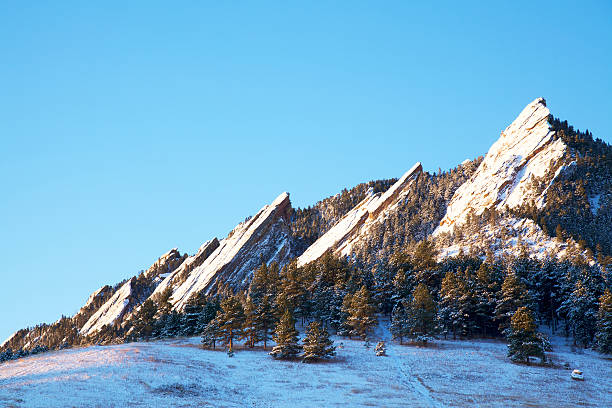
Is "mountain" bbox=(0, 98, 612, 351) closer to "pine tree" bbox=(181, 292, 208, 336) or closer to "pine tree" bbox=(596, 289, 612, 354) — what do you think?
"pine tree" bbox=(181, 292, 208, 336)

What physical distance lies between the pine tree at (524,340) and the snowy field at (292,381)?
2.04m

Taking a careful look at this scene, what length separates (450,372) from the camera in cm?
5891

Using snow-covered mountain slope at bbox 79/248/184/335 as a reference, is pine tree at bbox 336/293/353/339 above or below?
below

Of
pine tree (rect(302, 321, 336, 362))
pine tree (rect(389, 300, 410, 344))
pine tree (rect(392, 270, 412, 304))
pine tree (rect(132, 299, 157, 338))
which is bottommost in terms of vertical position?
pine tree (rect(302, 321, 336, 362))

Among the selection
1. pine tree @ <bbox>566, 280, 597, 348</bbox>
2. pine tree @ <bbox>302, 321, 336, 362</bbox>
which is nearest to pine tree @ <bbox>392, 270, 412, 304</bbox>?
pine tree @ <bbox>566, 280, 597, 348</bbox>

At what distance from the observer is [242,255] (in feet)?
577

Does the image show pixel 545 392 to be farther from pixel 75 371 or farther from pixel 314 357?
pixel 75 371

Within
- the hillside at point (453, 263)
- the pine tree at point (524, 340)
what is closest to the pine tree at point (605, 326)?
the hillside at point (453, 263)

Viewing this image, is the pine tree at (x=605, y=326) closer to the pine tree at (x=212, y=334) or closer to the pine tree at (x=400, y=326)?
the pine tree at (x=400, y=326)

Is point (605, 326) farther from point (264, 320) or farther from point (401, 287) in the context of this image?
point (264, 320)

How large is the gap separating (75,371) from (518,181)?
150 m

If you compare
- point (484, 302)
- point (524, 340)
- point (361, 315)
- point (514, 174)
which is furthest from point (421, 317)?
point (514, 174)

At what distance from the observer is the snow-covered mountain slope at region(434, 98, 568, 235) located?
6309 inches

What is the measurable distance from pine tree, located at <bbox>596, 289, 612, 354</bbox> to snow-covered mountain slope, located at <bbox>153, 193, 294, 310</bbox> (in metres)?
110
